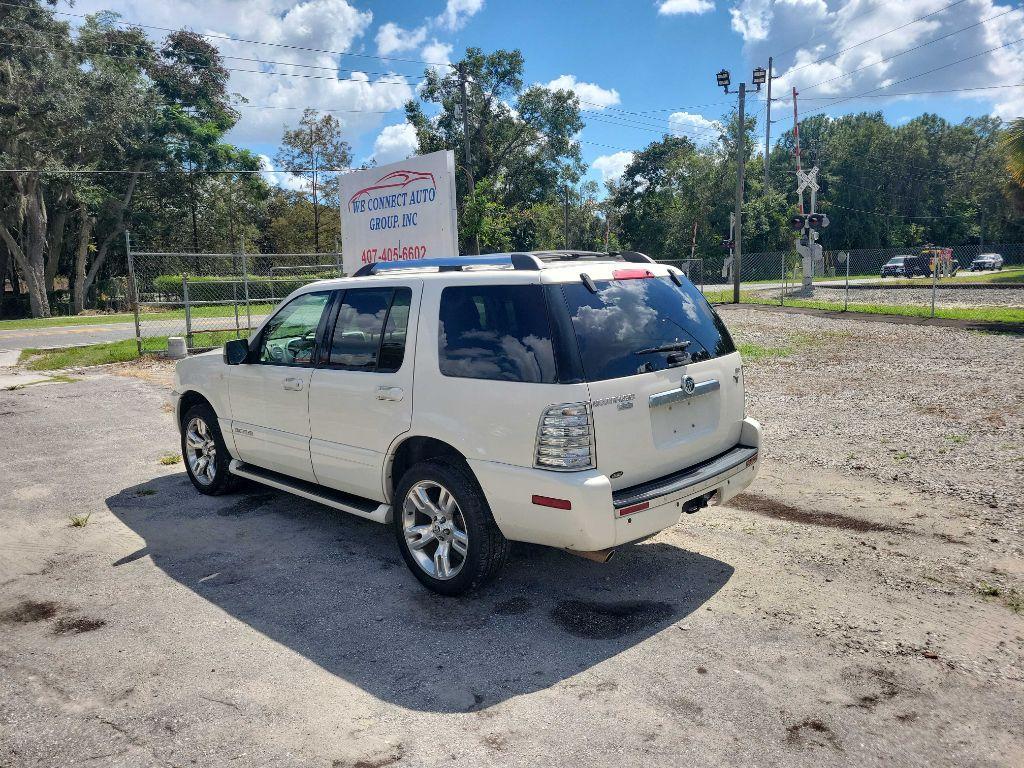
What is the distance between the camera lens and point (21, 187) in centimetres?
3506

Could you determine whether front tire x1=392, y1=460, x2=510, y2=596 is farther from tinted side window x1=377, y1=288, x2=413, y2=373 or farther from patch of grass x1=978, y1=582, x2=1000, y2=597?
patch of grass x1=978, y1=582, x2=1000, y2=597

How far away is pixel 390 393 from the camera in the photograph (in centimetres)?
450

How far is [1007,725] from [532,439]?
2342 millimetres

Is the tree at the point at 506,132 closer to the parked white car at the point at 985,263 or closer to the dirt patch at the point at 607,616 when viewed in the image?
the parked white car at the point at 985,263

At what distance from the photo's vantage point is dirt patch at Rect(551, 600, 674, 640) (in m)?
3.94

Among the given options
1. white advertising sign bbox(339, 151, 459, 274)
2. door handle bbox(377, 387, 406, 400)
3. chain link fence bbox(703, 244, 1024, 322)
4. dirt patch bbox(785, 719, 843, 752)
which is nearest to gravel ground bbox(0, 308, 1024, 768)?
dirt patch bbox(785, 719, 843, 752)

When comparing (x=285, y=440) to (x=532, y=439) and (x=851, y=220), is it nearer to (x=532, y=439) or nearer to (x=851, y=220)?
(x=532, y=439)

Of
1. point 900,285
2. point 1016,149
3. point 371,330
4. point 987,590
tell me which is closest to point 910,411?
point 987,590

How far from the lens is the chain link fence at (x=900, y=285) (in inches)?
877

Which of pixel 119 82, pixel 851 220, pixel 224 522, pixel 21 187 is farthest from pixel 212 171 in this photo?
pixel 851 220

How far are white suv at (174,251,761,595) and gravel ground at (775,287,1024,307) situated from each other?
73.0 feet

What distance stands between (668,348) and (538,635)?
5.70 feet

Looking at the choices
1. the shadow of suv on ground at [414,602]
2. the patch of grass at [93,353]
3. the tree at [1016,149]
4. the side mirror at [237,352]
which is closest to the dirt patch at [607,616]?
the shadow of suv on ground at [414,602]

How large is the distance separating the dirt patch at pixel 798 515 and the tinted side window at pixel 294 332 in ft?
11.4
